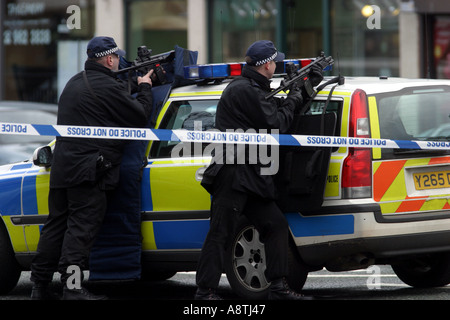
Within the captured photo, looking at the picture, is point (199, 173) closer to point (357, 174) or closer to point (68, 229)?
point (68, 229)

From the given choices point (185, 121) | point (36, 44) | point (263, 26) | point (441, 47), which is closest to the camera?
point (185, 121)

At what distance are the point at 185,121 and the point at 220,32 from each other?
470 inches

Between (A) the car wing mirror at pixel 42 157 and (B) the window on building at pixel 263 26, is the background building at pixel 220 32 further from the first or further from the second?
(A) the car wing mirror at pixel 42 157

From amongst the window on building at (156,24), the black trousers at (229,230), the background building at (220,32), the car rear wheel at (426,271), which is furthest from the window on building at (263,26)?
the black trousers at (229,230)

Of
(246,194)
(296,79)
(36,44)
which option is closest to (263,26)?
(36,44)

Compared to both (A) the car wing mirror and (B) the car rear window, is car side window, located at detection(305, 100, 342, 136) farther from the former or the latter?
(A) the car wing mirror

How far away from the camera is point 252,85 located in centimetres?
625

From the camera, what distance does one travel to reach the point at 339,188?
6211mm

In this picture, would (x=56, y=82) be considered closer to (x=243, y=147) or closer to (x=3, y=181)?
(x=3, y=181)

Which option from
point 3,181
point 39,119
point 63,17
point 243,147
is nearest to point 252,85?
point 243,147

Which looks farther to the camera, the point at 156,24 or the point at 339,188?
the point at 156,24

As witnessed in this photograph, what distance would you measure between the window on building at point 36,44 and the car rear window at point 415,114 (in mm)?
14414

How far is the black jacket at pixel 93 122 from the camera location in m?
6.49

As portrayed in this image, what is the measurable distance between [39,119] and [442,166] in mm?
8176
